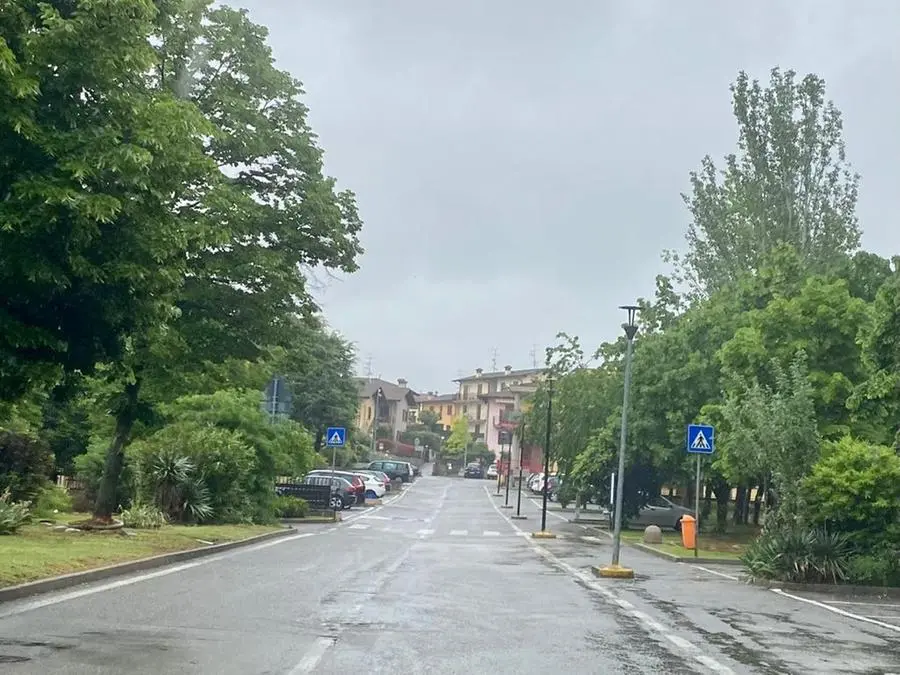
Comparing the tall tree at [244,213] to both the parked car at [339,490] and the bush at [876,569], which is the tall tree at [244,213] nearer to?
the bush at [876,569]

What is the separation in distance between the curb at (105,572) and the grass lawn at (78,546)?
6.3 inches

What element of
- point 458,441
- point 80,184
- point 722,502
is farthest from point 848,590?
point 458,441

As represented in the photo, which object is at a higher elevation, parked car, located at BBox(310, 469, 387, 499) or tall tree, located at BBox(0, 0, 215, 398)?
tall tree, located at BBox(0, 0, 215, 398)

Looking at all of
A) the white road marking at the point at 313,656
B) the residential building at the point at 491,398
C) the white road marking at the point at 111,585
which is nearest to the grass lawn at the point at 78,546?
the white road marking at the point at 111,585

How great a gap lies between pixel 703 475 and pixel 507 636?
2673 cm

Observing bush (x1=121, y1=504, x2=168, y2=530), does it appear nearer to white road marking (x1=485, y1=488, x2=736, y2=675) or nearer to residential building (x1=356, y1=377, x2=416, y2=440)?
white road marking (x1=485, y1=488, x2=736, y2=675)

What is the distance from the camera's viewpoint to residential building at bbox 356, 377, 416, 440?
14538cm

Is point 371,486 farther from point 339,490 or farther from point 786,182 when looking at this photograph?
point 786,182

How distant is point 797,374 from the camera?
24.1 m

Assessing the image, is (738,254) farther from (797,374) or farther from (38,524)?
(38,524)

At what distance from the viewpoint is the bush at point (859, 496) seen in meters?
20.8

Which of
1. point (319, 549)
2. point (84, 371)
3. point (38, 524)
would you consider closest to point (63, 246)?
point (84, 371)

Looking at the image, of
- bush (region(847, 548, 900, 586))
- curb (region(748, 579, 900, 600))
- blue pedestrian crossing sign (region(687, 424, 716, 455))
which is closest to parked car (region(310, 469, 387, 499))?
blue pedestrian crossing sign (region(687, 424, 716, 455))

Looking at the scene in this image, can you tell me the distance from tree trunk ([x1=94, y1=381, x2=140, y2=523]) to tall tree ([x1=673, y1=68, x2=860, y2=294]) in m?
28.4
